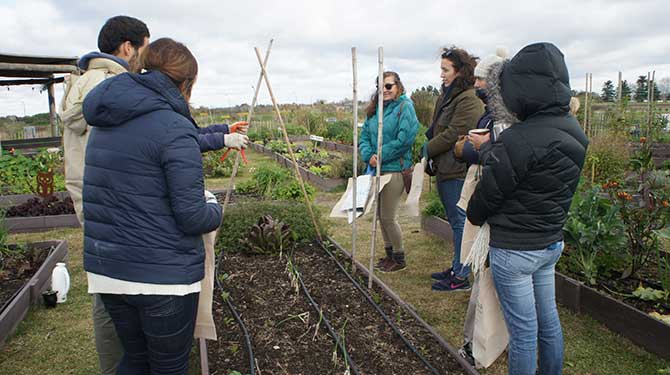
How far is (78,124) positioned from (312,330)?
6.37 feet

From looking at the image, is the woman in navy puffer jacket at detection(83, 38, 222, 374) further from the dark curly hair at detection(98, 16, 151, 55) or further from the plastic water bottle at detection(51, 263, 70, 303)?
the plastic water bottle at detection(51, 263, 70, 303)

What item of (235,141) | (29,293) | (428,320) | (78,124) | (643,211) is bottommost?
(428,320)

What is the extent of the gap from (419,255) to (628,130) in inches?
284

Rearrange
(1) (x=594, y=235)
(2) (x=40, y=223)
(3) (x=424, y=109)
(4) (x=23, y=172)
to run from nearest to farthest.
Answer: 1. (1) (x=594, y=235)
2. (2) (x=40, y=223)
3. (4) (x=23, y=172)
4. (3) (x=424, y=109)

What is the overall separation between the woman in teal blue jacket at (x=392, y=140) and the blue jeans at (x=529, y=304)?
1.97 meters

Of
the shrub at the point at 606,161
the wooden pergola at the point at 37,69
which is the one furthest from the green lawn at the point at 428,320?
the wooden pergola at the point at 37,69

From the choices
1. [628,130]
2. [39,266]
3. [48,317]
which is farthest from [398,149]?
[628,130]

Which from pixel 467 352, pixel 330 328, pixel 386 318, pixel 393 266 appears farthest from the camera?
pixel 393 266

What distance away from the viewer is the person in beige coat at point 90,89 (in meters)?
2.30

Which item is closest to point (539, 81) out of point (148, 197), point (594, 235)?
point (148, 197)

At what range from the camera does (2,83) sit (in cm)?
1161

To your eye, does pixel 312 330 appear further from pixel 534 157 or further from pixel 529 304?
pixel 534 157

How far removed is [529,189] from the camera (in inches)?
82.3

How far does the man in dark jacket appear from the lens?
202 centimetres
